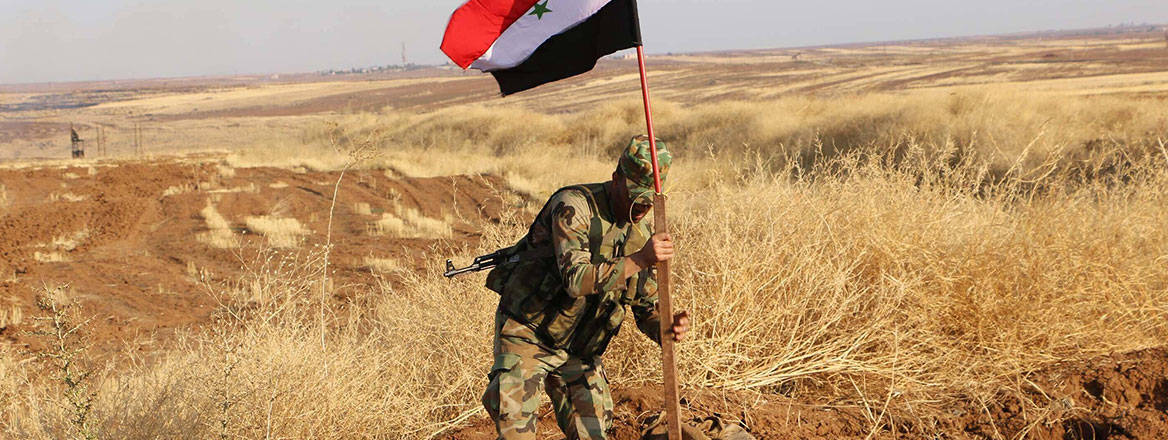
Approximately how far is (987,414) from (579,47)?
2.67 metres

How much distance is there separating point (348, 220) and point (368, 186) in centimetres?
325

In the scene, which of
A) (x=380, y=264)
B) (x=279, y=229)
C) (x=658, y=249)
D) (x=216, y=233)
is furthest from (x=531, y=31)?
(x=216, y=233)

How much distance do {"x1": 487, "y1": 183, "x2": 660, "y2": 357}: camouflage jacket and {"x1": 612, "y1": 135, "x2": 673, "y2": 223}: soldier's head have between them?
0.08 metres

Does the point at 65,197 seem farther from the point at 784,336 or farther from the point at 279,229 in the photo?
the point at 784,336

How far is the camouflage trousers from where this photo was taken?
10.6 ft

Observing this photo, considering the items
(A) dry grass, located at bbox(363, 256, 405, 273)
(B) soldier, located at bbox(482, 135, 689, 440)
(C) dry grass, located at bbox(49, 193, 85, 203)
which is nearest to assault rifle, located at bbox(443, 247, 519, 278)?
(B) soldier, located at bbox(482, 135, 689, 440)

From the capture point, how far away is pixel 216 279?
934cm

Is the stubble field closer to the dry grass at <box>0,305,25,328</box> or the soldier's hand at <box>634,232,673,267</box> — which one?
the dry grass at <box>0,305,25,328</box>

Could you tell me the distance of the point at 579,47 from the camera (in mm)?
3410

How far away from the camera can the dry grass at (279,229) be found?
11.0 metres

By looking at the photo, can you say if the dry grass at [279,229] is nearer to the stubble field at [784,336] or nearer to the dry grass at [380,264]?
the dry grass at [380,264]

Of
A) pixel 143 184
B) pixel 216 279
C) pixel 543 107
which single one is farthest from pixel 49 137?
pixel 216 279

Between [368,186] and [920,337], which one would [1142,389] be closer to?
[920,337]

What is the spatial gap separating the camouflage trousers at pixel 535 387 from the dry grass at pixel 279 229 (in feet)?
26.3
